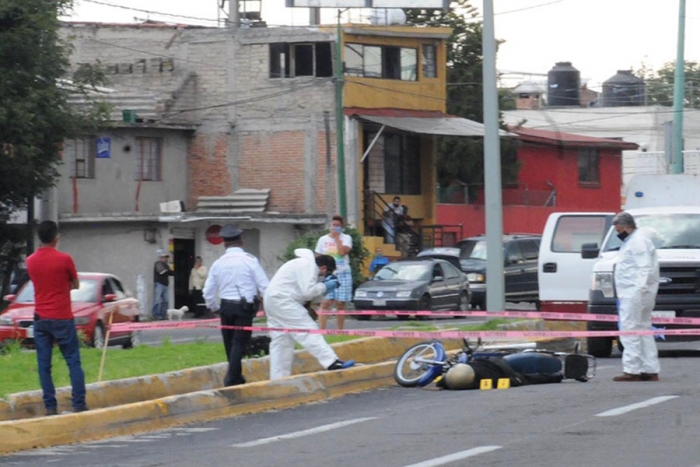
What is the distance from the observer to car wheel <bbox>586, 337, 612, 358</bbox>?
60.3ft

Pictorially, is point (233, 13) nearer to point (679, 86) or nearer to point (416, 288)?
point (679, 86)

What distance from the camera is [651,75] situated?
103 meters

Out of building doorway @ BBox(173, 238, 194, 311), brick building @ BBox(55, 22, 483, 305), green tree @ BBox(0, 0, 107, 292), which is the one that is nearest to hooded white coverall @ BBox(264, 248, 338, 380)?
green tree @ BBox(0, 0, 107, 292)

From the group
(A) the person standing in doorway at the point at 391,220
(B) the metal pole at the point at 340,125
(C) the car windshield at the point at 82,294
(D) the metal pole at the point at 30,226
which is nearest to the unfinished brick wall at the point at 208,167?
(A) the person standing in doorway at the point at 391,220

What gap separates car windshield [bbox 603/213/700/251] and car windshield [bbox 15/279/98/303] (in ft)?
27.3

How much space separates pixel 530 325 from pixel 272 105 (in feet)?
80.3

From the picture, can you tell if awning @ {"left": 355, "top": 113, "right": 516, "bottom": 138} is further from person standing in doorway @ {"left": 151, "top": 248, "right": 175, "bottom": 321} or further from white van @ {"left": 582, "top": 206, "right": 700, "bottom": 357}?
white van @ {"left": 582, "top": 206, "right": 700, "bottom": 357}

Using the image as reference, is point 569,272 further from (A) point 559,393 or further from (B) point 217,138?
(B) point 217,138

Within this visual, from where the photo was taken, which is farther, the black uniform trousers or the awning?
the awning

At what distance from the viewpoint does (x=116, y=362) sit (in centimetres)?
1666

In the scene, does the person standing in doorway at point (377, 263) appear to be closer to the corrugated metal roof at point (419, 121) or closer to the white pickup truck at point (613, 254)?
the corrugated metal roof at point (419, 121)

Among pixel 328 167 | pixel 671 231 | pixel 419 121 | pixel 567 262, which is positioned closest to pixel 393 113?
pixel 419 121

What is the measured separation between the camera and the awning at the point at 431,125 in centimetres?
4368

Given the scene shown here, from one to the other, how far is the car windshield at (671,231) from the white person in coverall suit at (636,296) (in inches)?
144
